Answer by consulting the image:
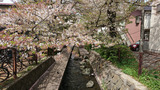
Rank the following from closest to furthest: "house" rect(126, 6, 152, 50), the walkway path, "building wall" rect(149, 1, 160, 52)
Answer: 1. the walkway path
2. "building wall" rect(149, 1, 160, 52)
3. "house" rect(126, 6, 152, 50)

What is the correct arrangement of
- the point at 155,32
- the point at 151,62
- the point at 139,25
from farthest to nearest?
1. the point at 139,25
2. the point at 155,32
3. the point at 151,62

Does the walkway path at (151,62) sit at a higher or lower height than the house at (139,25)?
lower

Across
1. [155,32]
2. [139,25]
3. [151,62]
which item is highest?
[139,25]

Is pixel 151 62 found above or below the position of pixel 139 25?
below

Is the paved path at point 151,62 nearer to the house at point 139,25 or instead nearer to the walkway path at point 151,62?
the walkway path at point 151,62

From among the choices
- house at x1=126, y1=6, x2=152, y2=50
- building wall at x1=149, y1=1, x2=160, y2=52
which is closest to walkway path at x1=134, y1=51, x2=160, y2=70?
building wall at x1=149, y1=1, x2=160, y2=52

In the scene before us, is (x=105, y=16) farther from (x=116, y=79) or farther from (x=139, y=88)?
(x=139, y=88)

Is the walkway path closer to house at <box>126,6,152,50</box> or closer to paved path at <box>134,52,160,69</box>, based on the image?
paved path at <box>134,52,160,69</box>

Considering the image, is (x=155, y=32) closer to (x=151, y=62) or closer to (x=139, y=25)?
(x=139, y=25)

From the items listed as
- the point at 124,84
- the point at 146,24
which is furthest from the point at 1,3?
the point at 146,24

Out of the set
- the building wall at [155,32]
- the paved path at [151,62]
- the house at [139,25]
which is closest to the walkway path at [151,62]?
the paved path at [151,62]

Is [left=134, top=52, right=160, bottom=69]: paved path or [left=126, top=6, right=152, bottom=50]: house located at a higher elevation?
[left=126, top=6, right=152, bottom=50]: house

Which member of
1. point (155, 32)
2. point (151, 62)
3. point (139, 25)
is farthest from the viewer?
point (139, 25)

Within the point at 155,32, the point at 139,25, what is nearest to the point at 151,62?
the point at 155,32
